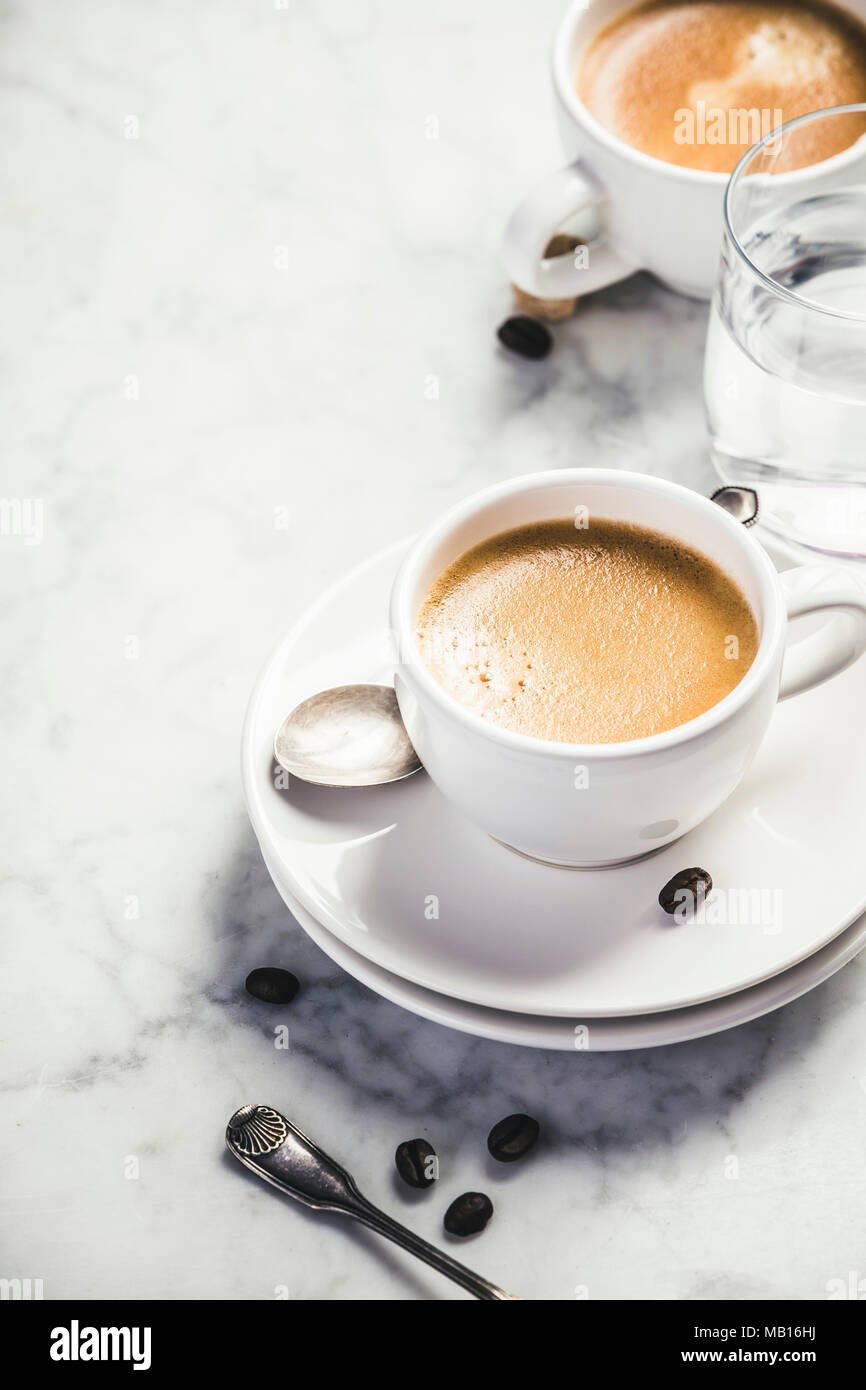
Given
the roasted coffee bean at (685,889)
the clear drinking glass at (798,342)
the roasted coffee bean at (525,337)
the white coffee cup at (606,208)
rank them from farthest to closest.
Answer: the roasted coffee bean at (525,337) < the white coffee cup at (606,208) < the clear drinking glass at (798,342) < the roasted coffee bean at (685,889)

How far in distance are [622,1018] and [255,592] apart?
2.11 feet

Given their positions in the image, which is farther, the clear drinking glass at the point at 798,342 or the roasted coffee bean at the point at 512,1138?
the clear drinking glass at the point at 798,342

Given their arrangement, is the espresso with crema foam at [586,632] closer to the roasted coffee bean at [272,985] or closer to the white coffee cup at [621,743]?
the white coffee cup at [621,743]

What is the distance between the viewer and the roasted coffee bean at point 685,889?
1026 millimetres

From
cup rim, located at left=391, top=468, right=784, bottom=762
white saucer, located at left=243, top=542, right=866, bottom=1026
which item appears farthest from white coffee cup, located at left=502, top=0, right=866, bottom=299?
white saucer, located at left=243, top=542, right=866, bottom=1026

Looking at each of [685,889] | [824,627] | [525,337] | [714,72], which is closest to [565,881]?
[685,889]

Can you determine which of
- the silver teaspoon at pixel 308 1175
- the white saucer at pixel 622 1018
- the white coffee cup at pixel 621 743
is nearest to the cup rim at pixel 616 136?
the white coffee cup at pixel 621 743

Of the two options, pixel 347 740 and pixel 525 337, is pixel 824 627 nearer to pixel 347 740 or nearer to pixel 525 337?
pixel 347 740

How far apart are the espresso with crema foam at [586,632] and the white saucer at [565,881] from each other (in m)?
0.13

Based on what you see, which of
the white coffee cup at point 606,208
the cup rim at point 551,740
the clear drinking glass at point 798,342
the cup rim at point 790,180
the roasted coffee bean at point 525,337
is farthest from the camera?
the roasted coffee bean at point 525,337

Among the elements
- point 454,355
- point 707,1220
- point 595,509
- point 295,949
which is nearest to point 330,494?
point 454,355
